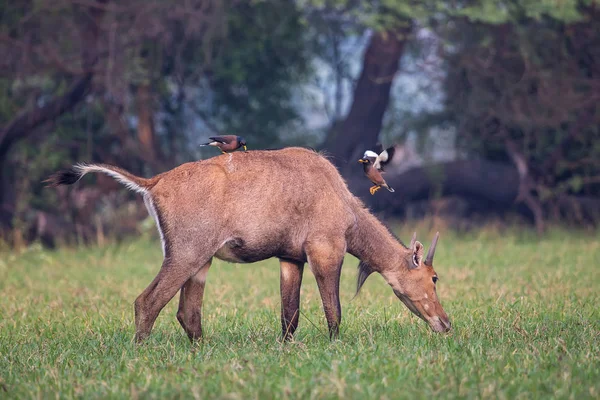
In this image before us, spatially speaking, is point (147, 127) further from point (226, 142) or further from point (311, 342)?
point (311, 342)

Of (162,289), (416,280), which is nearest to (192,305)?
(162,289)

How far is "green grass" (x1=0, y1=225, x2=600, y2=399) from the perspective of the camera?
205 inches

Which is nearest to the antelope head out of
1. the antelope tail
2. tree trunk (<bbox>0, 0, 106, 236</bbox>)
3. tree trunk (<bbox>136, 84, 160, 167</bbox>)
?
the antelope tail

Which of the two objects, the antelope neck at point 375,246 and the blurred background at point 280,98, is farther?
the blurred background at point 280,98

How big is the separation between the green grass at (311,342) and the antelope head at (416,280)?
180mm

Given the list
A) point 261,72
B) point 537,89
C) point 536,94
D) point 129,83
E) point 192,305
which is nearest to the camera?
point 192,305

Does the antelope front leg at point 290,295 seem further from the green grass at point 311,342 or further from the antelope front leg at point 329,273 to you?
the antelope front leg at point 329,273

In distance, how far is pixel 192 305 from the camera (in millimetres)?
7340

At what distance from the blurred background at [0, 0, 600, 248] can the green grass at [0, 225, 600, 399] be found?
16.3 ft

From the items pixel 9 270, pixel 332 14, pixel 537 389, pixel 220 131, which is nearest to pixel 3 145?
pixel 9 270

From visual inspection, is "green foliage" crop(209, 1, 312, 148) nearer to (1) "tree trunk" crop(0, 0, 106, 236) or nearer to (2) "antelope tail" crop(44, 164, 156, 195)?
(1) "tree trunk" crop(0, 0, 106, 236)

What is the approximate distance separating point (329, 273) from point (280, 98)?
1418cm

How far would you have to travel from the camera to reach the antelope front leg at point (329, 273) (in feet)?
23.6

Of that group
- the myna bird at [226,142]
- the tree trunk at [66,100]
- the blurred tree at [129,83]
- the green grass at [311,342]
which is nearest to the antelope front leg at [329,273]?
the green grass at [311,342]
